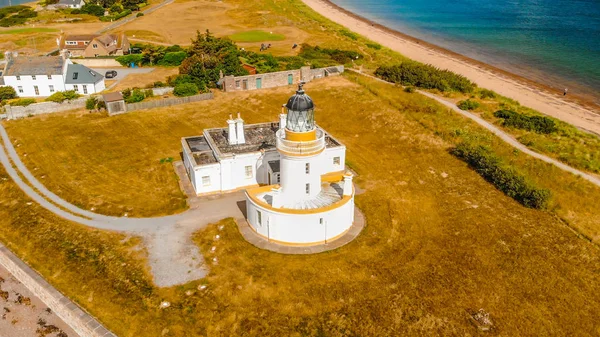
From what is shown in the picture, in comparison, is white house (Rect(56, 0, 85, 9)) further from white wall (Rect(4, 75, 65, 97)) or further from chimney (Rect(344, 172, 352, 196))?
chimney (Rect(344, 172, 352, 196))

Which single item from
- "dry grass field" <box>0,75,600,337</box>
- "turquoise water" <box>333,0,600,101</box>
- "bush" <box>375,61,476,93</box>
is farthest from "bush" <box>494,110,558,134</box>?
"turquoise water" <box>333,0,600,101</box>

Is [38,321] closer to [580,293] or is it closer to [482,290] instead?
[482,290]

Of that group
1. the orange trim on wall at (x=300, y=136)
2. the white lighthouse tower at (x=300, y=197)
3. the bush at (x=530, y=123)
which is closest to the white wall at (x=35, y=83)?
the white lighthouse tower at (x=300, y=197)

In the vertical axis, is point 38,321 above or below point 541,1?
below

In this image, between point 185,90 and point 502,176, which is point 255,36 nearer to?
point 185,90

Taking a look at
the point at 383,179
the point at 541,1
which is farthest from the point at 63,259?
the point at 541,1

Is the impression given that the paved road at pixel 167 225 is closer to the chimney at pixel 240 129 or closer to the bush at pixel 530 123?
the chimney at pixel 240 129
